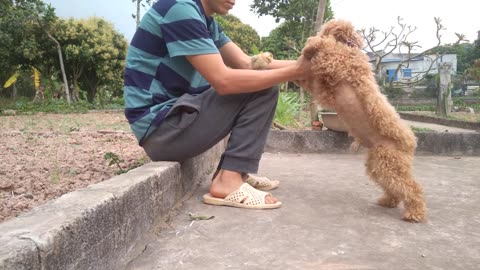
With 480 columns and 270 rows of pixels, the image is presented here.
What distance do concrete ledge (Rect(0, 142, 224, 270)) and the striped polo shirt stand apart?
0.31m

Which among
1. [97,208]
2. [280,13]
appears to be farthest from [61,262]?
[280,13]

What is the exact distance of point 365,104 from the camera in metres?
2.16

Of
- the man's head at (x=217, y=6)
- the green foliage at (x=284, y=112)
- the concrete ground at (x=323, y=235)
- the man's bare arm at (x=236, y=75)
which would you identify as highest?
the man's head at (x=217, y=6)

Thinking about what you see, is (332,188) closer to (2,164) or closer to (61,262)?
(61,262)

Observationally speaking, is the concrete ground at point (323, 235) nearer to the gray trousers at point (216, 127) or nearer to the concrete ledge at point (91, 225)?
the concrete ledge at point (91, 225)

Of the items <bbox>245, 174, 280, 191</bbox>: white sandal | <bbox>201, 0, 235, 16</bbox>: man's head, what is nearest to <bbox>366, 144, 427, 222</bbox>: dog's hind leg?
<bbox>245, 174, 280, 191</bbox>: white sandal

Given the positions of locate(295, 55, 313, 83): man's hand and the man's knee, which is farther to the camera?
the man's knee

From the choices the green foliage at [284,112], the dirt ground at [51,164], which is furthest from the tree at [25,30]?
the green foliage at [284,112]

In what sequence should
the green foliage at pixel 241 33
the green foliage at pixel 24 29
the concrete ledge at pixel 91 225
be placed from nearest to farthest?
1. the concrete ledge at pixel 91 225
2. the green foliage at pixel 24 29
3. the green foliage at pixel 241 33

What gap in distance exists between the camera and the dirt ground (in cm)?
221

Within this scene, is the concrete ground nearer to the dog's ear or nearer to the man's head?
the dog's ear

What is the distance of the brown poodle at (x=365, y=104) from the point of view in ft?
6.79

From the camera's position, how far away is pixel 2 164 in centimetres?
291

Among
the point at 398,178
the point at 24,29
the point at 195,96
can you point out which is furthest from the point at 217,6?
the point at 24,29
